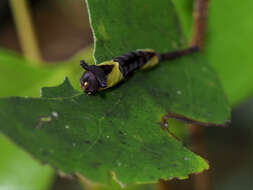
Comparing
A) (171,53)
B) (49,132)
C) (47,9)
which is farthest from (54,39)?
(49,132)

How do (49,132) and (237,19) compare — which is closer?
(49,132)

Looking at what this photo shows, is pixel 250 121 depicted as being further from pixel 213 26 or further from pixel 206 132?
pixel 213 26

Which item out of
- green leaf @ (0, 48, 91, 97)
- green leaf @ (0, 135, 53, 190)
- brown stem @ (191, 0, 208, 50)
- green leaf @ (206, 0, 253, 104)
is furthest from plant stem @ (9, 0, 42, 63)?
brown stem @ (191, 0, 208, 50)

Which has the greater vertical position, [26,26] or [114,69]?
[114,69]

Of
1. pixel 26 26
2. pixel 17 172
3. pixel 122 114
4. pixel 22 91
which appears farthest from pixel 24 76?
pixel 122 114

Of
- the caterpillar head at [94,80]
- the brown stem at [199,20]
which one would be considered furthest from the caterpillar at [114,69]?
the brown stem at [199,20]

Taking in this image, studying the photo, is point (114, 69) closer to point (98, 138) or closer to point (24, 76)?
point (98, 138)

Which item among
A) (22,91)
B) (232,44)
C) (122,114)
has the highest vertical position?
(122,114)
